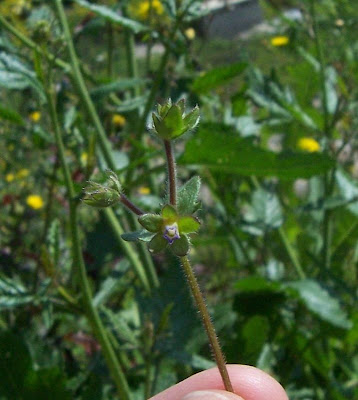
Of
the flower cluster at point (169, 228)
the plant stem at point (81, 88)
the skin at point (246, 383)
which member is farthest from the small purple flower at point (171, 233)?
the plant stem at point (81, 88)

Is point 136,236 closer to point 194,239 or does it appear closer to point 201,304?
point 201,304

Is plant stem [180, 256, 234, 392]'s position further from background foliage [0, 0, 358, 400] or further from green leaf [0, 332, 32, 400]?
green leaf [0, 332, 32, 400]

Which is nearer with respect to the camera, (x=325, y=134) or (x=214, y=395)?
(x=214, y=395)

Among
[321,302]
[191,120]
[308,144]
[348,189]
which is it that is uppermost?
[191,120]

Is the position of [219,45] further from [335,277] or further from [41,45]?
[41,45]

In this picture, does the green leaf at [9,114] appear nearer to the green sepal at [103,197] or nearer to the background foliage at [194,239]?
the background foliage at [194,239]

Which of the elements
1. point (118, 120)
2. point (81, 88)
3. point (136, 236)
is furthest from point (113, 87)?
point (136, 236)
